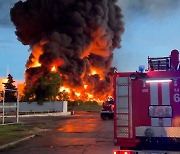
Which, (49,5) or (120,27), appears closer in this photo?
(49,5)

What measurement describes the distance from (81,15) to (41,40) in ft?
28.0

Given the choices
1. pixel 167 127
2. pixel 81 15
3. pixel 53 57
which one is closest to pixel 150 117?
pixel 167 127

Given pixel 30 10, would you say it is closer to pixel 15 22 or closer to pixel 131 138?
pixel 15 22

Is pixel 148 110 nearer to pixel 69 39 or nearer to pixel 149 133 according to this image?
pixel 149 133

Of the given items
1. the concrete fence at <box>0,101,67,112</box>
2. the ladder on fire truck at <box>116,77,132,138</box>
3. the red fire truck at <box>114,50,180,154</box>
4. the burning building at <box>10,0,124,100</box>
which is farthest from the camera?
the burning building at <box>10,0,124,100</box>

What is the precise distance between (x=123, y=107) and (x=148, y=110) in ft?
1.46

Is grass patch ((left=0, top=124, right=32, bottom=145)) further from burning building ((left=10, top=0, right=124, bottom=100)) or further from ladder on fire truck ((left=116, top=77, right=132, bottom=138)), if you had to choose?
burning building ((left=10, top=0, right=124, bottom=100))

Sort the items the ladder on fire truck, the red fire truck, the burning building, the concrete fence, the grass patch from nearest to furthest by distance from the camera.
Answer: the red fire truck → the ladder on fire truck → the grass patch → the concrete fence → the burning building

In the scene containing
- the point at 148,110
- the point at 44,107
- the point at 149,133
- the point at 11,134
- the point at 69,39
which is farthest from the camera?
the point at 69,39

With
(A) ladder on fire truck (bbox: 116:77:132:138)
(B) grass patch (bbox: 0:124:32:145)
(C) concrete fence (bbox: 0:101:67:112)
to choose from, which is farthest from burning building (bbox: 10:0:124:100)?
(A) ladder on fire truck (bbox: 116:77:132:138)

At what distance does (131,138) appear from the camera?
260 inches

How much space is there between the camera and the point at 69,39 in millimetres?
64625

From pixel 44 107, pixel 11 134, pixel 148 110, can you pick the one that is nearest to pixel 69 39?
pixel 44 107

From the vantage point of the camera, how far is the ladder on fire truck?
6.65 meters
